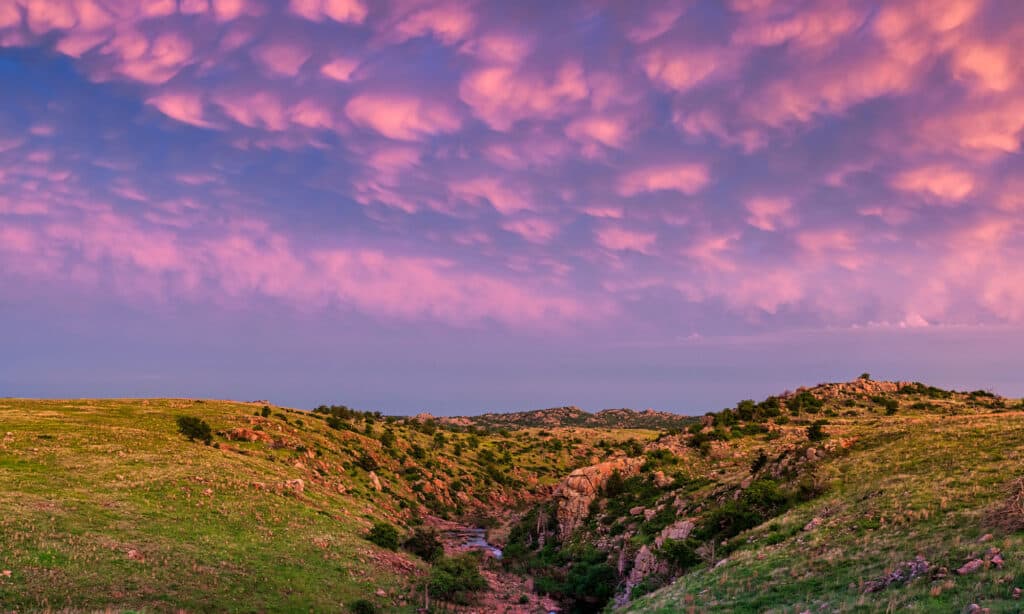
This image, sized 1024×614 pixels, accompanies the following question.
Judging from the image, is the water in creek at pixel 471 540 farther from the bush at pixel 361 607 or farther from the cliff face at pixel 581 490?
the bush at pixel 361 607

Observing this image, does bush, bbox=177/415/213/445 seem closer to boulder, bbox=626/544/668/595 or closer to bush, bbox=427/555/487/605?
bush, bbox=427/555/487/605

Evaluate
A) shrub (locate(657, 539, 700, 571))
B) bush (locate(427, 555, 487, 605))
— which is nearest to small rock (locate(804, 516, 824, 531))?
shrub (locate(657, 539, 700, 571))

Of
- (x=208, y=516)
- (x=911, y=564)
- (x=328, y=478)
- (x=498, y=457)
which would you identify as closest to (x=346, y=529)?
(x=208, y=516)

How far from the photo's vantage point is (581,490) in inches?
2260

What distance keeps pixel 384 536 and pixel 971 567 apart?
43.3 metres

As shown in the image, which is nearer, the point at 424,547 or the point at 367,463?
the point at 424,547

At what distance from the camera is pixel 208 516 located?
126ft

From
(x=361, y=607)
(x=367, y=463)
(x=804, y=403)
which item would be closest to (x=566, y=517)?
(x=361, y=607)

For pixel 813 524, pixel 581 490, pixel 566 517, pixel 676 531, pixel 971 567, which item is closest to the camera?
pixel 971 567

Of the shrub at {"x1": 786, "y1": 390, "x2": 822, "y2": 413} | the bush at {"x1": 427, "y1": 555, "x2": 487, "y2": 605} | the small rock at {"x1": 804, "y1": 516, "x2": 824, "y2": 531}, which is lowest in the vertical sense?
the bush at {"x1": 427, "y1": 555, "x2": 487, "y2": 605}

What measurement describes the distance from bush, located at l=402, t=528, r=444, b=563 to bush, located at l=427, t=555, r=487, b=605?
6540mm

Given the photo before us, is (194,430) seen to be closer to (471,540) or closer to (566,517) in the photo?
(471,540)

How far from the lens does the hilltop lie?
65.2ft

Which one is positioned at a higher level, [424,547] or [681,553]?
[681,553]
